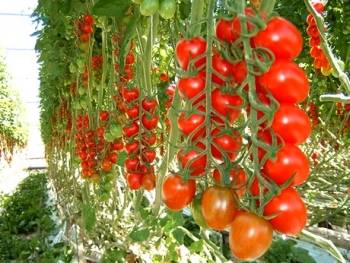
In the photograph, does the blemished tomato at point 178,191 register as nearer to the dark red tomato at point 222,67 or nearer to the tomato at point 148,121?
the dark red tomato at point 222,67

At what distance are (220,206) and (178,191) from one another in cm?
7

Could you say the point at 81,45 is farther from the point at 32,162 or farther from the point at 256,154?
the point at 32,162

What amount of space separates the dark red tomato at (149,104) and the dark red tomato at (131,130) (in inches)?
1.8

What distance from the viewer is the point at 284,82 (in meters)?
0.39

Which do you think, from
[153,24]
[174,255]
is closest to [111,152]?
[174,255]

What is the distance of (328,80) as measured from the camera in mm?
3025

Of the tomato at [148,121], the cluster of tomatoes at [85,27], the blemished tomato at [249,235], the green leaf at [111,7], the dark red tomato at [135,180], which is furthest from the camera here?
the cluster of tomatoes at [85,27]

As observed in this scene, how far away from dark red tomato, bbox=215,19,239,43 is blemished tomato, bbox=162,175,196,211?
14 centimetres

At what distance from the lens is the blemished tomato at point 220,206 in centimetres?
40

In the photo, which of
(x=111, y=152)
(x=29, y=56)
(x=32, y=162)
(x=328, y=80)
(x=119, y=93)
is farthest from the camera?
(x=32, y=162)

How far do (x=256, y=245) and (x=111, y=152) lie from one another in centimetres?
127

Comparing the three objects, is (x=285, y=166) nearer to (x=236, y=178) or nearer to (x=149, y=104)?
(x=236, y=178)

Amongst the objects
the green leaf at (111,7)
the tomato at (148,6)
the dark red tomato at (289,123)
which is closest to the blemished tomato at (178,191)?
the dark red tomato at (289,123)

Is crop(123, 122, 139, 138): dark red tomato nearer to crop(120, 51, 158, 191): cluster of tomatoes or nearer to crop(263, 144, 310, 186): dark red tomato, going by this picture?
crop(120, 51, 158, 191): cluster of tomatoes
